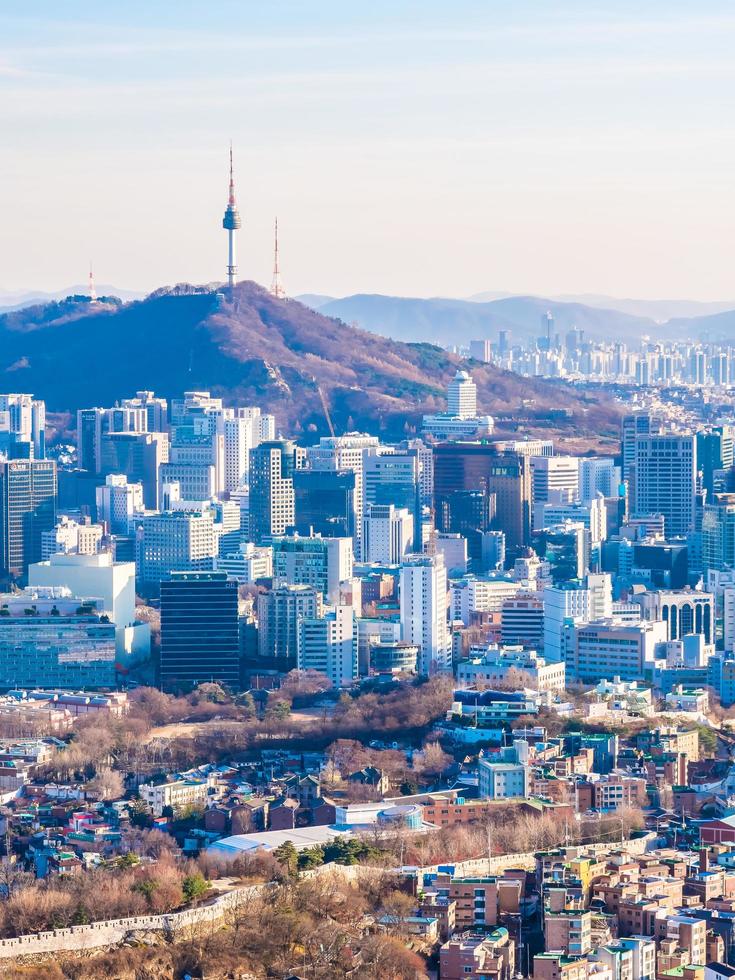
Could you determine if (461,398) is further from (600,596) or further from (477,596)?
(600,596)

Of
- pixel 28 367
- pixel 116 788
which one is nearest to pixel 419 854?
pixel 116 788

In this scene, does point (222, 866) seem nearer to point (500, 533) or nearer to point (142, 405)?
point (500, 533)

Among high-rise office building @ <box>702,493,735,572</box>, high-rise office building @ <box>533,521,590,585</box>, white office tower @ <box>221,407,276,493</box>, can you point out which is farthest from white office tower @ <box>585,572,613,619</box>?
white office tower @ <box>221,407,276,493</box>

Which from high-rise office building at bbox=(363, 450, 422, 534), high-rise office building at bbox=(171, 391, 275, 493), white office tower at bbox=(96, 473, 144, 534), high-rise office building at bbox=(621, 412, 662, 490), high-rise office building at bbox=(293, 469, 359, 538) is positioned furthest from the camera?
high-rise office building at bbox=(171, 391, 275, 493)

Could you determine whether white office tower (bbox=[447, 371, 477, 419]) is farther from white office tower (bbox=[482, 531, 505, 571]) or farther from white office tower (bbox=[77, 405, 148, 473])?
white office tower (bbox=[482, 531, 505, 571])

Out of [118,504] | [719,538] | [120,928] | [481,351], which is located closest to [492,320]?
[481,351]

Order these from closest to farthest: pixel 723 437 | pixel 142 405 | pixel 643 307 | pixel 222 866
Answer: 1. pixel 222 866
2. pixel 723 437
3. pixel 142 405
4. pixel 643 307
